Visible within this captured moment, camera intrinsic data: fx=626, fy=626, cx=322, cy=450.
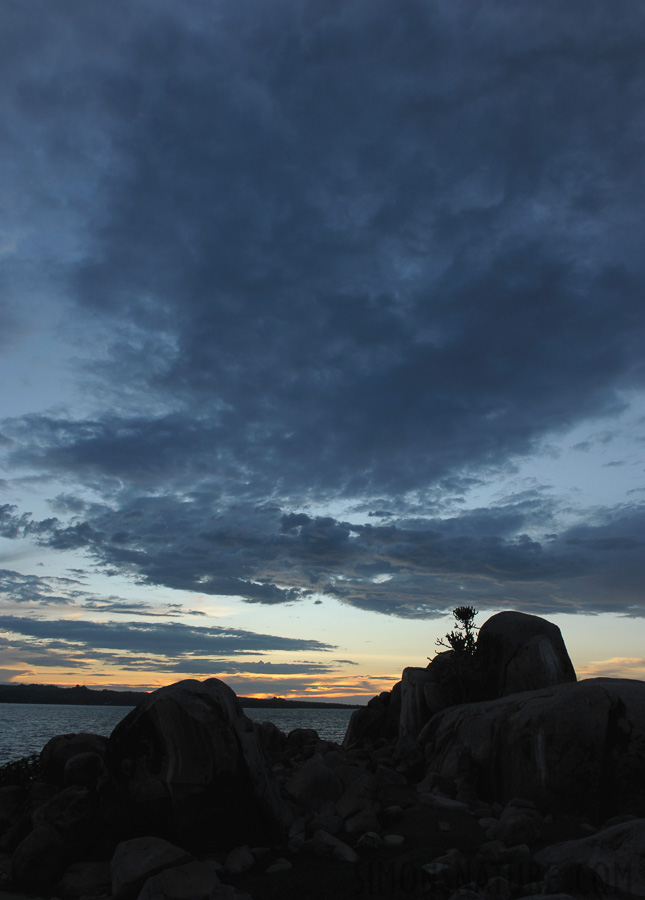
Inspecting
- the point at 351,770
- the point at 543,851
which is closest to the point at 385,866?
the point at 543,851

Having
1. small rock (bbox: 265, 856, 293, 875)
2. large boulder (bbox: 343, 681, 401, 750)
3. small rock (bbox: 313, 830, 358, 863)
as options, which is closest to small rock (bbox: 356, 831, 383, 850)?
small rock (bbox: 313, 830, 358, 863)

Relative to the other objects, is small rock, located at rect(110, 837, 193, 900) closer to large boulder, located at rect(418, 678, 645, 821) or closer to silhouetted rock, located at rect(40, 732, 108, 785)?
silhouetted rock, located at rect(40, 732, 108, 785)

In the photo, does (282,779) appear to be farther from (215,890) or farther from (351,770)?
(215,890)

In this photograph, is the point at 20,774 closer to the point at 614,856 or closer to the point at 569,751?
the point at 569,751

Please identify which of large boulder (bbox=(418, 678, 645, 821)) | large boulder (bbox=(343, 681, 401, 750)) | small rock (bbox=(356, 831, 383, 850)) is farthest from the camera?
large boulder (bbox=(343, 681, 401, 750))

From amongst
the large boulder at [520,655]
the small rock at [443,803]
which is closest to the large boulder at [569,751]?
the small rock at [443,803]

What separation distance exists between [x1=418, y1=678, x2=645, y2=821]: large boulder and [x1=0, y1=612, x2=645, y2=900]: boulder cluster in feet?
0.12

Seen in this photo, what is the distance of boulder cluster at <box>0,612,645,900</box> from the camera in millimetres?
10461

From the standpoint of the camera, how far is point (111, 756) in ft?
45.3

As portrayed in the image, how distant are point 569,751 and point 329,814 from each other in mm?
5931

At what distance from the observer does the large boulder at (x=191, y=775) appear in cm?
1304

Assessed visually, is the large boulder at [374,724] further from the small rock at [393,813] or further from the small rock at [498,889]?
the small rock at [498,889]

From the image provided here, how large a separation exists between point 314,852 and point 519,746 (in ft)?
21.3

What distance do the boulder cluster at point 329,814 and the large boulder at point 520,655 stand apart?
5.33m
